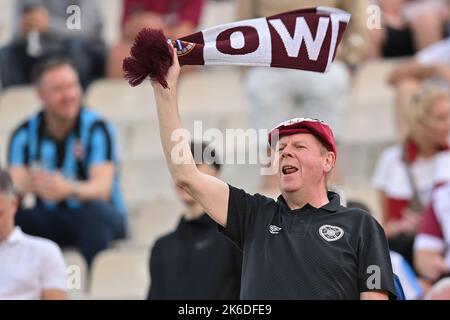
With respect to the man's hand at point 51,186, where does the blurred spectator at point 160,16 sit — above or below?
above

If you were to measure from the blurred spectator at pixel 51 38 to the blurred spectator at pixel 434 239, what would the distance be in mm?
3292

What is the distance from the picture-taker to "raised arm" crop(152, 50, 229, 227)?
5000 millimetres

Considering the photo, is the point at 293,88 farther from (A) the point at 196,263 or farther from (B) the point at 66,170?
(A) the point at 196,263

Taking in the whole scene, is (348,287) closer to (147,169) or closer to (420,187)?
(420,187)

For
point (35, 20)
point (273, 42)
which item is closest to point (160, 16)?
point (35, 20)

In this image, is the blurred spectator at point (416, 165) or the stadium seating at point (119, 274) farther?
the blurred spectator at point (416, 165)

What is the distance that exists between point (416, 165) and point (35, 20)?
3.29m

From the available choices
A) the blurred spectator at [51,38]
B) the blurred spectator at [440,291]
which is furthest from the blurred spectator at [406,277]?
the blurred spectator at [51,38]

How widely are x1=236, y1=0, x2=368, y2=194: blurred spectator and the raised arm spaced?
3564 mm

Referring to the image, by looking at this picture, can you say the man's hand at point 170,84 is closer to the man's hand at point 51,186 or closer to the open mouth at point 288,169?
the open mouth at point 288,169

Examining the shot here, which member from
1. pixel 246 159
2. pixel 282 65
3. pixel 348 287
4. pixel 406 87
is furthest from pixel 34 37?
pixel 348 287

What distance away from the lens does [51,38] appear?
10242 millimetres

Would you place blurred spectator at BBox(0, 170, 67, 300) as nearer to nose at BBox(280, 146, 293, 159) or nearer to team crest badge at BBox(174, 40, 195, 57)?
team crest badge at BBox(174, 40, 195, 57)

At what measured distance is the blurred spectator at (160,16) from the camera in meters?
10.0
